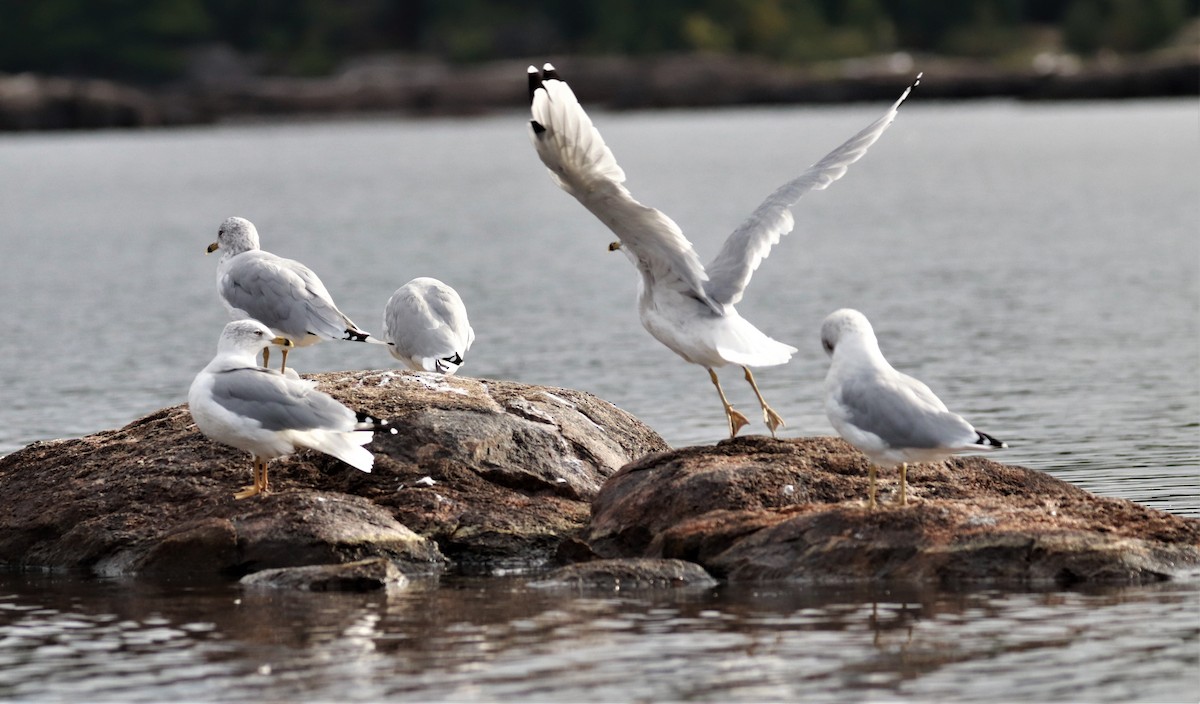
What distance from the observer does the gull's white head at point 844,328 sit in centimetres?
1145

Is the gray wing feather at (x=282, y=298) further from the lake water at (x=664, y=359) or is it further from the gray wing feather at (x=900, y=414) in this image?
the gray wing feather at (x=900, y=414)

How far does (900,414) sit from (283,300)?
194 inches

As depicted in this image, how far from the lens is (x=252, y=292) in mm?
14102

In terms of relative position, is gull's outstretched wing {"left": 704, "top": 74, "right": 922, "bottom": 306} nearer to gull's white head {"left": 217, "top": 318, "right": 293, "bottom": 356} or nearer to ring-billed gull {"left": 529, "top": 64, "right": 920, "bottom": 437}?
ring-billed gull {"left": 529, "top": 64, "right": 920, "bottom": 437}

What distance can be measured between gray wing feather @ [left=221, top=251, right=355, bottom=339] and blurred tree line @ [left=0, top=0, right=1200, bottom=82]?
306 feet

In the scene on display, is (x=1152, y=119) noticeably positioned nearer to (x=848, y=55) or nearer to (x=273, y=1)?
(x=848, y=55)

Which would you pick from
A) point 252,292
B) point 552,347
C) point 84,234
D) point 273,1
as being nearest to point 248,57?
point 273,1

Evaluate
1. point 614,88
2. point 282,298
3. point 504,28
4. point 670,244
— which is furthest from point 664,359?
point 504,28

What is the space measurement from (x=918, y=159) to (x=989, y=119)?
2399cm

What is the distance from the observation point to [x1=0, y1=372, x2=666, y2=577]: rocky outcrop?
39.9ft

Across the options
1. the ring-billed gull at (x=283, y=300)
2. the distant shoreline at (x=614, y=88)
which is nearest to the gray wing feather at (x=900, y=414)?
the ring-billed gull at (x=283, y=300)

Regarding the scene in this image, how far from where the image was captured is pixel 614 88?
4058 inches

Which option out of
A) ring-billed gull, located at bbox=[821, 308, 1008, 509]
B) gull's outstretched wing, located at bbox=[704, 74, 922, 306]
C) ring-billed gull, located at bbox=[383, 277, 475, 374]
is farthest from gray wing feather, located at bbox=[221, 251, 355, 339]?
ring-billed gull, located at bbox=[821, 308, 1008, 509]

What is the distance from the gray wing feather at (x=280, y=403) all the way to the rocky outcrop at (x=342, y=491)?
548 mm
